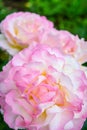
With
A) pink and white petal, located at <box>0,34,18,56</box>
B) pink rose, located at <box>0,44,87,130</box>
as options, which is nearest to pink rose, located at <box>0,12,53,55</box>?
pink and white petal, located at <box>0,34,18,56</box>

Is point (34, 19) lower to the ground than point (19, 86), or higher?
higher

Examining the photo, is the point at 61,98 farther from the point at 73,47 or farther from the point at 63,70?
the point at 73,47

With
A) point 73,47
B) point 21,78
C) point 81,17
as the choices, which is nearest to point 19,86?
point 21,78

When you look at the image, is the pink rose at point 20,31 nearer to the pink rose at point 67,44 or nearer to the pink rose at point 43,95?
the pink rose at point 67,44

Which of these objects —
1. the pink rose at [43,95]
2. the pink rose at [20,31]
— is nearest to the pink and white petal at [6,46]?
the pink rose at [20,31]

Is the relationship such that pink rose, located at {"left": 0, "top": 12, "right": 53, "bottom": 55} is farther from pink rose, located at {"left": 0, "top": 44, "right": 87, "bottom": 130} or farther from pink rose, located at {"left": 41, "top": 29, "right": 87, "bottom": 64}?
pink rose, located at {"left": 0, "top": 44, "right": 87, "bottom": 130}

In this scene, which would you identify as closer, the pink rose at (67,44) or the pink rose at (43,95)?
the pink rose at (43,95)

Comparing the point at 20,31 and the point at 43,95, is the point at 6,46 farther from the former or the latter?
the point at 43,95
